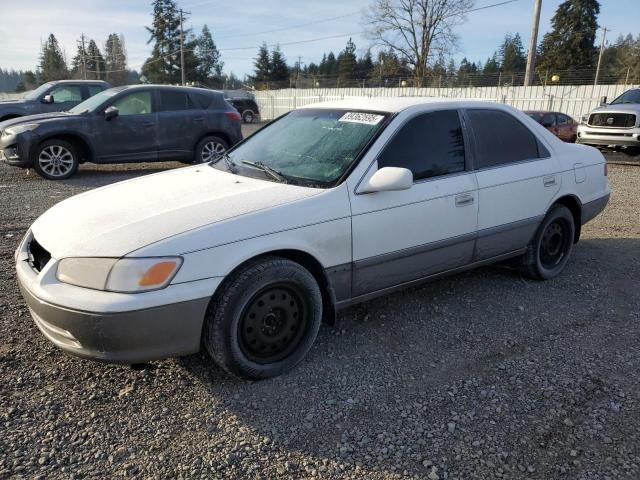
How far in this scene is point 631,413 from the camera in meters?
2.71

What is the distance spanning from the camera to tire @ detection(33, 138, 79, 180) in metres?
8.77

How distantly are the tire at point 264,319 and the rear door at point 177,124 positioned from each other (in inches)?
296

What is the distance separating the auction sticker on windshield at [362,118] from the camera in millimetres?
3519

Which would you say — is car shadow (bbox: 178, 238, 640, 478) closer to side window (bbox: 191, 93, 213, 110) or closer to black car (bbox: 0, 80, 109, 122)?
side window (bbox: 191, 93, 213, 110)

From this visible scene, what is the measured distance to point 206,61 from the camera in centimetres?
7256

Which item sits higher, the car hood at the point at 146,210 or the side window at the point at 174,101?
the side window at the point at 174,101

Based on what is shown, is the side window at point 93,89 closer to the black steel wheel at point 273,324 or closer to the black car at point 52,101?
the black car at point 52,101

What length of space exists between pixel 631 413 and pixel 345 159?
2.18 metres

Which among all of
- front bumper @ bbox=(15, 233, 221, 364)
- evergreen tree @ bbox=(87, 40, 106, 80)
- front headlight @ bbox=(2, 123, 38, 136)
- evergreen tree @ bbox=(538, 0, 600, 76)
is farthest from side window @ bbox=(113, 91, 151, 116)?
evergreen tree @ bbox=(87, 40, 106, 80)

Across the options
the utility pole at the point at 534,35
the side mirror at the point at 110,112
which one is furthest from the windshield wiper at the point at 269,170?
the utility pole at the point at 534,35

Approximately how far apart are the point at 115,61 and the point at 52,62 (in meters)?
10.3

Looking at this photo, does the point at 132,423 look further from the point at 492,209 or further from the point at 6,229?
the point at 6,229

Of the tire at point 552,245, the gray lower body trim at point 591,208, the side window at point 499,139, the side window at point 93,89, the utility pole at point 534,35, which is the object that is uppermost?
the utility pole at point 534,35

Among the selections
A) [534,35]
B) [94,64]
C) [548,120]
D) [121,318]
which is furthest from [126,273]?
[94,64]
